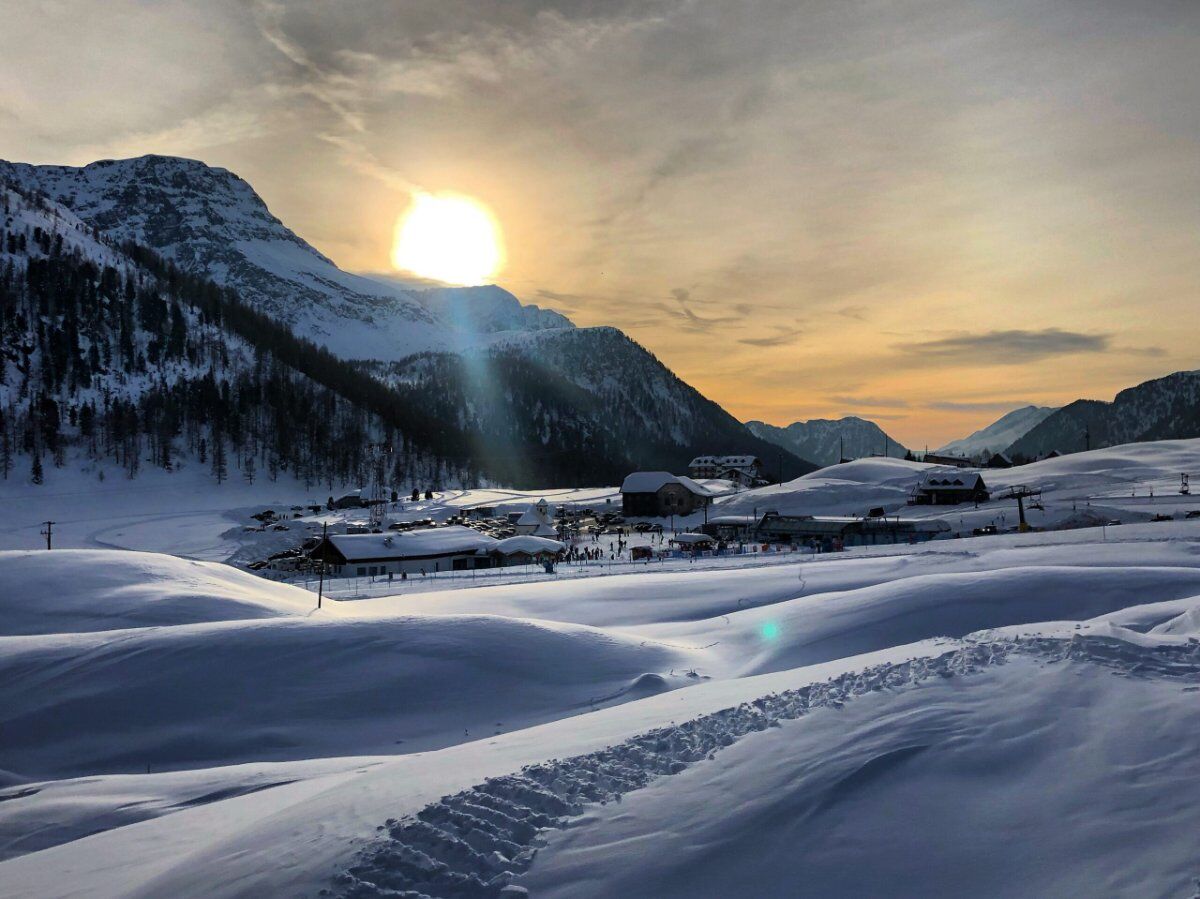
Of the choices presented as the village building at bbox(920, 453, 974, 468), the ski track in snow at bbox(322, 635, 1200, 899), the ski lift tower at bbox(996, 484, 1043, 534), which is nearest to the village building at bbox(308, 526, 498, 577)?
→ the ski lift tower at bbox(996, 484, 1043, 534)

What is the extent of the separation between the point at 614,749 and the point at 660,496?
8559 cm

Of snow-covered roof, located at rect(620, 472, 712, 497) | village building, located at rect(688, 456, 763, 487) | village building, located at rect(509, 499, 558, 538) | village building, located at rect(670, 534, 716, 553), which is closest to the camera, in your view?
village building, located at rect(670, 534, 716, 553)

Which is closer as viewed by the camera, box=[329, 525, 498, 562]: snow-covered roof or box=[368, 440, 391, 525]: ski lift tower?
box=[329, 525, 498, 562]: snow-covered roof

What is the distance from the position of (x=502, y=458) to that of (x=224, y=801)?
187802 mm

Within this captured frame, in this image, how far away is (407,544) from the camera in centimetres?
6319

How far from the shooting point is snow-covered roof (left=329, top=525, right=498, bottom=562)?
6144 centimetres

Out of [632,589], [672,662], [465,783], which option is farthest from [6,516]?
[465,783]

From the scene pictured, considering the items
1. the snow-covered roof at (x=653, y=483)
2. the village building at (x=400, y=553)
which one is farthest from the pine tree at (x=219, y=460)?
the snow-covered roof at (x=653, y=483)

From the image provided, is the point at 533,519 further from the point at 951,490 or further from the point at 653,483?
the point at 951,490

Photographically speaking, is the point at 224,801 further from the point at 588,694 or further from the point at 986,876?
the point at 986,876

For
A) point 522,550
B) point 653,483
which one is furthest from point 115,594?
point 653,483

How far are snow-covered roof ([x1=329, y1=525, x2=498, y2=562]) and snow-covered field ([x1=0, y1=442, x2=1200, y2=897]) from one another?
3633cm

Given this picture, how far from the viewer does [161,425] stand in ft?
406

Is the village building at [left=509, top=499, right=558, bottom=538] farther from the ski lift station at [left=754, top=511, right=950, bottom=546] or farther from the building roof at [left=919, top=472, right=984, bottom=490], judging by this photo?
the building roof at [left=919, top=472, right=984, bottom=490]
